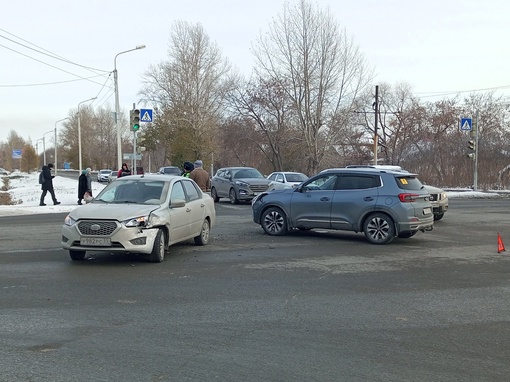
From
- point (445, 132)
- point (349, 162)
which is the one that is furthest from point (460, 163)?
point (349, 162)

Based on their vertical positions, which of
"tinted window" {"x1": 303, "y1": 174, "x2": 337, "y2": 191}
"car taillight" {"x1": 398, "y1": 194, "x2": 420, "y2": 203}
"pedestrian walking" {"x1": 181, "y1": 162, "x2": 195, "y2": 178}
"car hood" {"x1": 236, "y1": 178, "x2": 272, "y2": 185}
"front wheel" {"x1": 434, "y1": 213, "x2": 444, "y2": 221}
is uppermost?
"pedestrian walking" {"x1": 181, "y1": 162, "x2": 195, "y2": 178}

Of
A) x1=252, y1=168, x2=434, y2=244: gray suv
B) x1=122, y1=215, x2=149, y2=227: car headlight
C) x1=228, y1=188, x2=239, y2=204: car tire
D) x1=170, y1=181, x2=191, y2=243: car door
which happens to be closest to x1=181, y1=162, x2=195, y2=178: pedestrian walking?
x1=228, y1=188, x2=239, y2=204: car tire

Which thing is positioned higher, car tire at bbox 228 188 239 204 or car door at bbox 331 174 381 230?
car door at bbox 331 174 381 230

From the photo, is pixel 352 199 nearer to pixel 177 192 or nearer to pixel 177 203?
pixel 177 192

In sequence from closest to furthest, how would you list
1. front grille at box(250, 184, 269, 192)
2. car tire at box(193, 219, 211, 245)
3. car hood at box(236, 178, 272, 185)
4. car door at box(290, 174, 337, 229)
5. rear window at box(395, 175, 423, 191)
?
car tire at box(193, 219, 211, 245)
rear window at box(395, 175, 423, 191)
car door at box(290, 174, 337, 229)
front grille at box(250, 184, 269, 192)
car hood at box(236, 178, 272, 185)

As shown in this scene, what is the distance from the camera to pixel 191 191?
1174 cm

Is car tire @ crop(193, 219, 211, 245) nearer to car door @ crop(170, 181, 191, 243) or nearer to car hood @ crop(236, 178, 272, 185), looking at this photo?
car door @ crop(170, 181, 191, 243)

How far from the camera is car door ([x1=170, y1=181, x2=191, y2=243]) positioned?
1026 cm

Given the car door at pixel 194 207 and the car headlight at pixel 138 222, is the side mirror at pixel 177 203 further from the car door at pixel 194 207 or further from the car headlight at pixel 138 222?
the car headlight at pixel 138 222

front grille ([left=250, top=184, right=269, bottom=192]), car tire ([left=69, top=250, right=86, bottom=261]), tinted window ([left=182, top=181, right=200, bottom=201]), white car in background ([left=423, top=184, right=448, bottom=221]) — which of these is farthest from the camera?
front grille ([left=250, top=184, right=269, bottom=192])

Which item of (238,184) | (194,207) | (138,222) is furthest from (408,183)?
(238,184)

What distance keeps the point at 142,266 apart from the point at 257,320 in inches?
151

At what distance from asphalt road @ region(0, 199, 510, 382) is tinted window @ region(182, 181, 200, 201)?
113 cm

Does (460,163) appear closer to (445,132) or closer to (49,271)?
(445,132)
